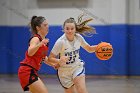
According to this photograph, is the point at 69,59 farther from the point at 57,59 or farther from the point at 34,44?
the point at 34,44

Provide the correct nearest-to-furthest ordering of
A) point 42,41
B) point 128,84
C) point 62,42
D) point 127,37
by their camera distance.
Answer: point 42,41, point 62,42, point 128,84, point 127,37

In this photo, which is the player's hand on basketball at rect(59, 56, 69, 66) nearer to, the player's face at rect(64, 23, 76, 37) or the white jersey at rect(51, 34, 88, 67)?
the white jersey at rect(51, 34, 88, 67)

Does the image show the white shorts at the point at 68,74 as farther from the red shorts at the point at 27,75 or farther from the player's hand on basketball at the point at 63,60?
the red shorts at the point at 27,75

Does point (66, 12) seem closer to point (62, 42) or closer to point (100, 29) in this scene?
point (100, 29)

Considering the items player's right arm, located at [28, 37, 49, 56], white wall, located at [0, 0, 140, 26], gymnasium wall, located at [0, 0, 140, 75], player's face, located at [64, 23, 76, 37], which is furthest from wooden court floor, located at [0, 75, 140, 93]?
player's right arm, located at [28, 37, 49, 56]

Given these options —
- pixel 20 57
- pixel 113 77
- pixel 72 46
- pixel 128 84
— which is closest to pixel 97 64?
pixel 113 77

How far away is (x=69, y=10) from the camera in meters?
9.75

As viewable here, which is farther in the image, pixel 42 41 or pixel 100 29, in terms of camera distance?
pixel 100 29

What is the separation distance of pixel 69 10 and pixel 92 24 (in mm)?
759

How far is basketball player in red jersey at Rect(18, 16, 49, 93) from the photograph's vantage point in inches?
183

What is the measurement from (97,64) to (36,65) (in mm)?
5113

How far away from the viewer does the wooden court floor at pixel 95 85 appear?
787 centimetres

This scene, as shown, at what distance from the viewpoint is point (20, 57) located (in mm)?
10031

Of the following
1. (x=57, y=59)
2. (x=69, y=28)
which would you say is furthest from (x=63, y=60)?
(x=69, y=28)
